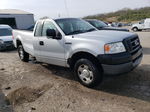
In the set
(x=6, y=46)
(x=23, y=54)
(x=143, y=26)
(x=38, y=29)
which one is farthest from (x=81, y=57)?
(x=143, y=26)

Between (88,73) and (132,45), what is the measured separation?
1316mm

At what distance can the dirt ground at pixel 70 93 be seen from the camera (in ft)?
12.5

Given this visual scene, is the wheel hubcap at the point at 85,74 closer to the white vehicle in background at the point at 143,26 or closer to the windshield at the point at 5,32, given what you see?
the windshield at the point at 5,32

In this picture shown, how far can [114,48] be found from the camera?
418 cm

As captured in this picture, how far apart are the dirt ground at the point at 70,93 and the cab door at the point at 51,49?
61cm

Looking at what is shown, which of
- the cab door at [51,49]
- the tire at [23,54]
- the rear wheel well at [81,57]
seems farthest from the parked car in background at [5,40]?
the rear wheel well at [81,57]

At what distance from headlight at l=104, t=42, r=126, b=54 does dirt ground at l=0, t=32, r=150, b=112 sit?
3.36ft

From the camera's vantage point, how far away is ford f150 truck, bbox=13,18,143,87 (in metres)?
4.18

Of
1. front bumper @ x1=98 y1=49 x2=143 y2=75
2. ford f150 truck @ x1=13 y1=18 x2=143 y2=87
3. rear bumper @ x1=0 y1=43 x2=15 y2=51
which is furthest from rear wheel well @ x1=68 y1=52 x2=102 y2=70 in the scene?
rear bumper @ x1=0 y1=43 x2=15 y2=51

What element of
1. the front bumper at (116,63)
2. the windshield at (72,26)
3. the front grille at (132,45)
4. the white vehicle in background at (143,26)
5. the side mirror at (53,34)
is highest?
the windshield at (72,26)

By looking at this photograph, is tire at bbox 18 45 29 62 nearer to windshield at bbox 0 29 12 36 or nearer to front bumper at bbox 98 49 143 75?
front bumper at bbox 98 49 143 75

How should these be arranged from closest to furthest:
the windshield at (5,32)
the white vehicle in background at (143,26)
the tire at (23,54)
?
the tire at (23,54) < the windshield at (5,32) < the white vehicle in background at (143,26)

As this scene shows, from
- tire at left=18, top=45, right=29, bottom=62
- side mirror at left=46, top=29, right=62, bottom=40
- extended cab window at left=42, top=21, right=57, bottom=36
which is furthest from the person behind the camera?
tire at left=18, top=45, right=29, bottom=62

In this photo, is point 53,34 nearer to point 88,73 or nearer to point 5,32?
point 88,73
